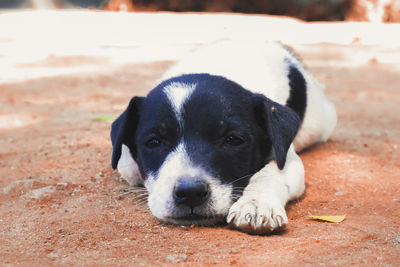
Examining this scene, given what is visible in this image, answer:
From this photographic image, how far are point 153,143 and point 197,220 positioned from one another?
685mm

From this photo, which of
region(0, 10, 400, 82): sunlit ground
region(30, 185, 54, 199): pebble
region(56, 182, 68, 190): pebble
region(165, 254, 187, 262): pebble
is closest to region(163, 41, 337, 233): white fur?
region(165, 254, 187, 262): pebble

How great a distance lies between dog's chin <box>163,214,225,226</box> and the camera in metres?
3.27

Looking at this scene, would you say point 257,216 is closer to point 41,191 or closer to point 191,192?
point 191,192

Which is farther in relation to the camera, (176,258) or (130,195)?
(130,195)

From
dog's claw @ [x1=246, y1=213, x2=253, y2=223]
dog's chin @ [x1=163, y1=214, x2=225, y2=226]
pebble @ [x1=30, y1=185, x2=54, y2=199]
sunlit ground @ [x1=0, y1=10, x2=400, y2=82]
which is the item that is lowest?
sunlit ground @ [x1=0, y1=10, x2=400, y2=82]

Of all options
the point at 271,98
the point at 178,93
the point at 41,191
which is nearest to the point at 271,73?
the point at 271,98

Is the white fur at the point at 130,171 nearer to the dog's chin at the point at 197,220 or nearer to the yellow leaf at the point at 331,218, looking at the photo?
the dog's chin at the point at 197,220

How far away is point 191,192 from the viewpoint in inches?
122

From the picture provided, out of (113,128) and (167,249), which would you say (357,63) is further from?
(167,249)

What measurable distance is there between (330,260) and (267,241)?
18.0 inches

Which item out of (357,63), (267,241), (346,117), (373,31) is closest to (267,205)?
(267,241)

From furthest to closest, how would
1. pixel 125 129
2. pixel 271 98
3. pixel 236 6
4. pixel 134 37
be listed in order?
pixel 236 6 → pixel 134 37 → pixel 271 98 → pixel 125 129

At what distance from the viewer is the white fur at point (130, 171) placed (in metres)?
4.18

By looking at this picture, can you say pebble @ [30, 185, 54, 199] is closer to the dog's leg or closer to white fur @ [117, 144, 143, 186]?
white fur @ [117, 144, 143, 186]
